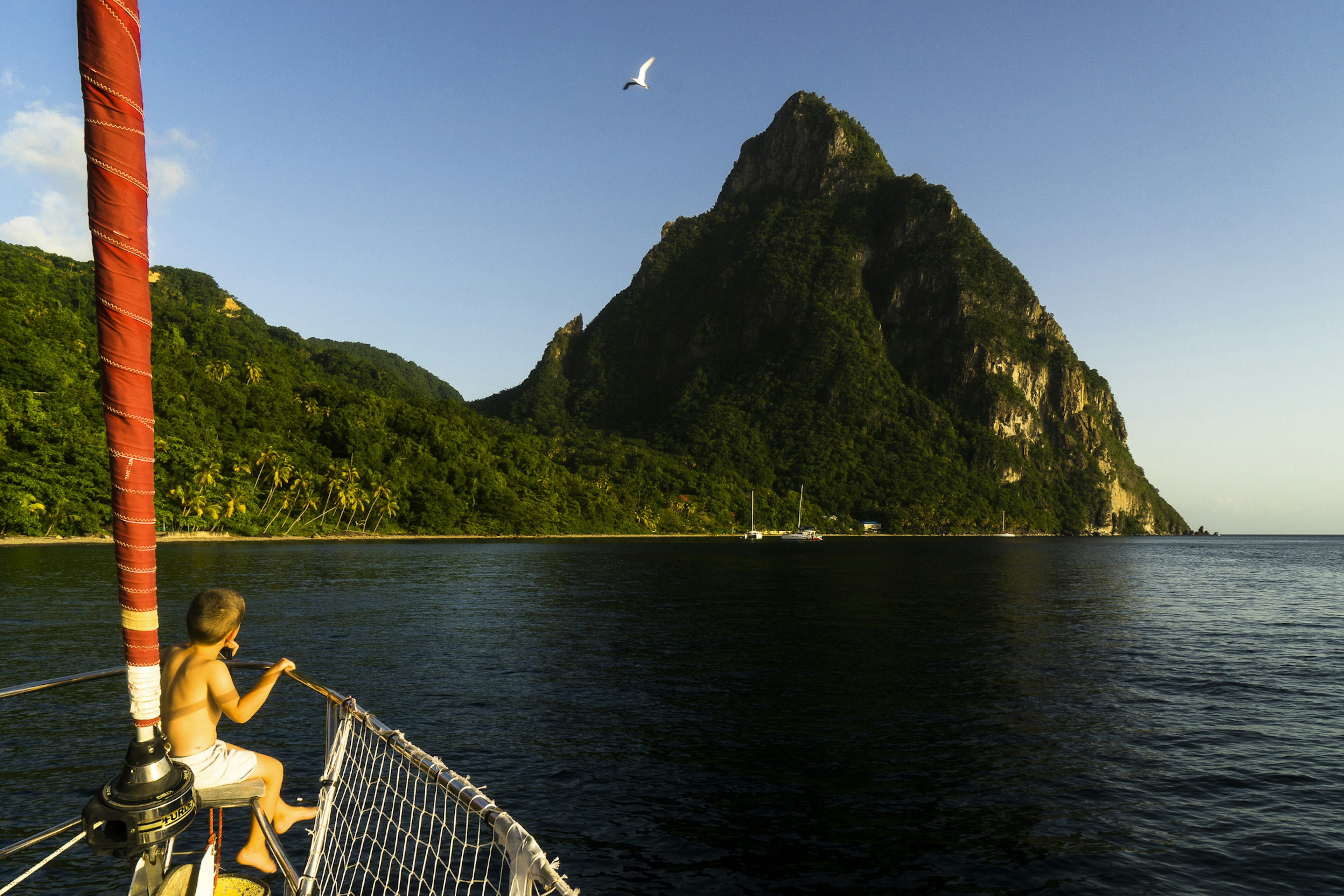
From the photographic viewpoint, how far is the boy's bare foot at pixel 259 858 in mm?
4738

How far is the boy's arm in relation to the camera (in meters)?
4.51

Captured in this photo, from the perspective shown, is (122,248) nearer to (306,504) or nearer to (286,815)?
(286,815)

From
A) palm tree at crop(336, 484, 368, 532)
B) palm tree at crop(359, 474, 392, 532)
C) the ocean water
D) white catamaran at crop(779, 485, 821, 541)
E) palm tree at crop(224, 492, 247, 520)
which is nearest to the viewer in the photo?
the ocean water

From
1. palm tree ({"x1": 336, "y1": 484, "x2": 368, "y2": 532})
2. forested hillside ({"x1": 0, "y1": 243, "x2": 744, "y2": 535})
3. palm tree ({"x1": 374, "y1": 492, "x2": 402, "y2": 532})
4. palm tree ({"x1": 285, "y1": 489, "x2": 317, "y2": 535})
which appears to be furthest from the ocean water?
palm tree ({"x1": 374, "y1": 492, "x2": 402, "y2": 532})

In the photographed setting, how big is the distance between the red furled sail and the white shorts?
290 cm

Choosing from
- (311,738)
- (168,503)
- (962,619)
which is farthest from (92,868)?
(168,503)

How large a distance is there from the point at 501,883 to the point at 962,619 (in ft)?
91.5

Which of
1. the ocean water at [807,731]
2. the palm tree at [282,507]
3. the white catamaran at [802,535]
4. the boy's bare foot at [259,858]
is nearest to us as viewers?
the boy's bare foot at [259,858]

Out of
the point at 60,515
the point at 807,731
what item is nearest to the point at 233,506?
the point at 60,515

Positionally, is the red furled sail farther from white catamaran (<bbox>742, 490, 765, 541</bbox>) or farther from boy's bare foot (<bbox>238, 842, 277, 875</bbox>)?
white catamaran (<bbox>742, 490, 765, 541</bbox>)

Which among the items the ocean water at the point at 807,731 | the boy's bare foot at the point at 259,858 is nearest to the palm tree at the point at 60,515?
the ocean water at the point at 807,731

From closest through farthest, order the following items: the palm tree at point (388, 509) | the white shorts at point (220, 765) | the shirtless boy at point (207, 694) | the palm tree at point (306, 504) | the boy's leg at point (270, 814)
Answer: the shirtless boy at point (207, 694) → the white shorts at point (220, 765) → the boy's leg at point (270, 814) → the palm tree at point (306, 504) → the palm tree at point (388, 509)

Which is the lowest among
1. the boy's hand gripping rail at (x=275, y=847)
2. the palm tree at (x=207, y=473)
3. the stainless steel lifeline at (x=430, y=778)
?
the boy's hand gripping rail at (x=275, y=847)

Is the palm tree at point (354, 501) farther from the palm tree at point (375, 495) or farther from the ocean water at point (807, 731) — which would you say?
the ocean water at point (807, 731)
